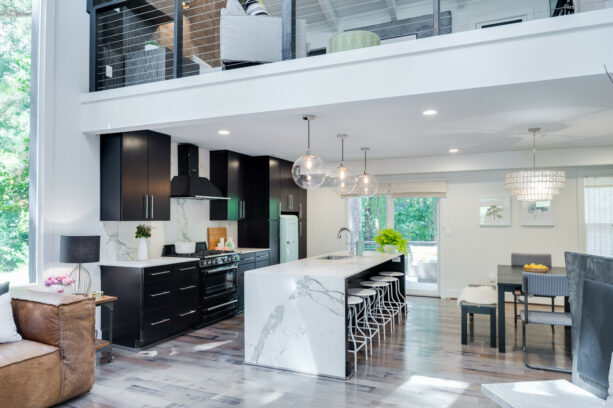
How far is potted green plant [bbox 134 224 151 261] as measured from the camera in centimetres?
468

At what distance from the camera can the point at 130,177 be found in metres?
4.45

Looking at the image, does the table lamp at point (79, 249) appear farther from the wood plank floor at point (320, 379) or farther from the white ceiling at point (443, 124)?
the white ceiling at point (443, 124)

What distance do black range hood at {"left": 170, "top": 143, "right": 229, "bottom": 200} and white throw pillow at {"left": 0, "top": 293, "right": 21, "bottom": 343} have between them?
8.17 feet

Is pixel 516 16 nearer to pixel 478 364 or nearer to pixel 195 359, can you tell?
pixel 478 364

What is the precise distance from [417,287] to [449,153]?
245 cm

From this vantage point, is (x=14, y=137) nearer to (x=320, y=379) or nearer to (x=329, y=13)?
(x=320, y=379)

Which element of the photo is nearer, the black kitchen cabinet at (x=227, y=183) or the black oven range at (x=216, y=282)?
the black oven range at (x=216, y=282)

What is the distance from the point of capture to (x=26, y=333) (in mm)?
3057

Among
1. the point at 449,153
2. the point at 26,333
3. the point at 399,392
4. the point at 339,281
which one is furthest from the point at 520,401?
the point at 449,153

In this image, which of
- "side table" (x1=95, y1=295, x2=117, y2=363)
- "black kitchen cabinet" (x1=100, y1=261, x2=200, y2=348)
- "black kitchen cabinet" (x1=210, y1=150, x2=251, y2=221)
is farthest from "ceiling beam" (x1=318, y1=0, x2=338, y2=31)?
"side table" (x1=95, y1=295, x2=117, y2=363)

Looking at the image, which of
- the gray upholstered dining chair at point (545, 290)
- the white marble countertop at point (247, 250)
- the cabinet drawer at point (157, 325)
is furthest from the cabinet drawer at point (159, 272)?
the gray upholstered dining chair at point (545, 290)

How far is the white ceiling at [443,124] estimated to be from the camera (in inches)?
129

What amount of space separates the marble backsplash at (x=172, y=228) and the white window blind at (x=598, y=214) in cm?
562

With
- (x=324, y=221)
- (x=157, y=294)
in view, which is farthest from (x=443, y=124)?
(x=324, y=221)
